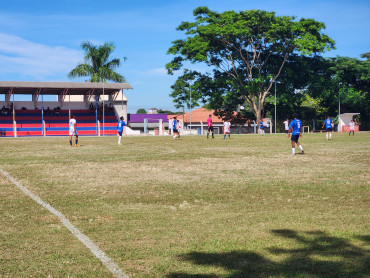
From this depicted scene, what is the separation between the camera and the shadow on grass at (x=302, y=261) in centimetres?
424

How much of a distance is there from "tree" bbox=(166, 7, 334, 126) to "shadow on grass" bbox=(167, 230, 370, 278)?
4830cm

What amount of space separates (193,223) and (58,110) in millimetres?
56685

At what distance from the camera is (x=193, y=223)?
634 centimetres

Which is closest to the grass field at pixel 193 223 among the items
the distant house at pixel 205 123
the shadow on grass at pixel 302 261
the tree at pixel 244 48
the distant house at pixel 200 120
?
the shadow on grass at pixel 302 261

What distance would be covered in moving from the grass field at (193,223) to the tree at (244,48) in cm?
4332

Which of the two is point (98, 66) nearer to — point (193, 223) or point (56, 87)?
point (56, 87)

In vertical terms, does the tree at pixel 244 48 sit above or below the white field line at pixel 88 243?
above

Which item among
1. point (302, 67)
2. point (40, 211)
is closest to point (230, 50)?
point (302, 67)

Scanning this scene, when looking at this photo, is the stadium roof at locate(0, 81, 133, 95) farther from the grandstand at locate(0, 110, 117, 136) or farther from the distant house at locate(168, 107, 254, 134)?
the distant house at locate(168, 107, 254, 134)

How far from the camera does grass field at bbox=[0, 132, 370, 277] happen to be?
4.50 meters

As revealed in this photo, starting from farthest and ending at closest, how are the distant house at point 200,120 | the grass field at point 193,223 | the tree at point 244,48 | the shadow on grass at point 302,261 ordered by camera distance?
the distant house at point 200,120
the tree at point 244,48
the grass field at point 193,223
the shadow on grass at point 302,261

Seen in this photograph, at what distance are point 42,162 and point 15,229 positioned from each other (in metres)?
9.68

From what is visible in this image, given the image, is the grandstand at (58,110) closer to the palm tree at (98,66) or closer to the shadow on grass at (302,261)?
the palm tree at (98,66)

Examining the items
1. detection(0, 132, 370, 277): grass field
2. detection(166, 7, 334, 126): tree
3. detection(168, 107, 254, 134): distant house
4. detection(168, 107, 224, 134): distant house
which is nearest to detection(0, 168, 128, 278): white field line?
detection(0, 132, 370, 277): grass field
